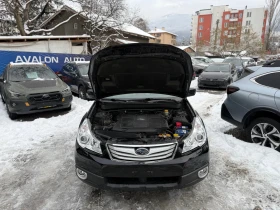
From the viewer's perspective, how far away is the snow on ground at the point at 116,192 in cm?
266

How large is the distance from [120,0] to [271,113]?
24.2m

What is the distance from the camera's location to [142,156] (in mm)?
2385

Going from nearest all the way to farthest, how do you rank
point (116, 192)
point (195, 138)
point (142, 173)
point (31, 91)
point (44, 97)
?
point (142, 173) → point (195, 138) → point (116, 192) → point (31, 91) → point (44, 97)

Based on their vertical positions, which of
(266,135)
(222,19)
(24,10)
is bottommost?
(266,135)

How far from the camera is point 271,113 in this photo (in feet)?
12.3

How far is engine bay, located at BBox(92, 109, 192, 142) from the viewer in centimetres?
269

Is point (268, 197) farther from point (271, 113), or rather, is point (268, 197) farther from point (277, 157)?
point (271, 113)

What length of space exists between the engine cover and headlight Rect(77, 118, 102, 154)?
0.38 metres

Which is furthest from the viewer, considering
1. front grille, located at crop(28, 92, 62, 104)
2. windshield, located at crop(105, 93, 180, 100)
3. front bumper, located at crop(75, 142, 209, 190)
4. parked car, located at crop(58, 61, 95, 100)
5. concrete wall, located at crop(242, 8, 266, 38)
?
concrete wall, located at crop(242, 8, 266, 38)

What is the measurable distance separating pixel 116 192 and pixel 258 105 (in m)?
2.90

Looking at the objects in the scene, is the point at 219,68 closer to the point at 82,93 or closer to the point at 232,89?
the point at 82,93

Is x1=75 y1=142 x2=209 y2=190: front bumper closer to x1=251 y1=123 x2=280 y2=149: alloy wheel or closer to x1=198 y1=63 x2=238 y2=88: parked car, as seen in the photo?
x1=251 y1=123 x2=280 y2=149: alloy wheel

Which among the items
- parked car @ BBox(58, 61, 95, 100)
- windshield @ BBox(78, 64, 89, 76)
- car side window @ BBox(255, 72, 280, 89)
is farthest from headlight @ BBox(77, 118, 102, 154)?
Answer: windshield @ BBox(78, 64, 89, 76)

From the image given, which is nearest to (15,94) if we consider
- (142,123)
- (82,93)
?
(82,93)
